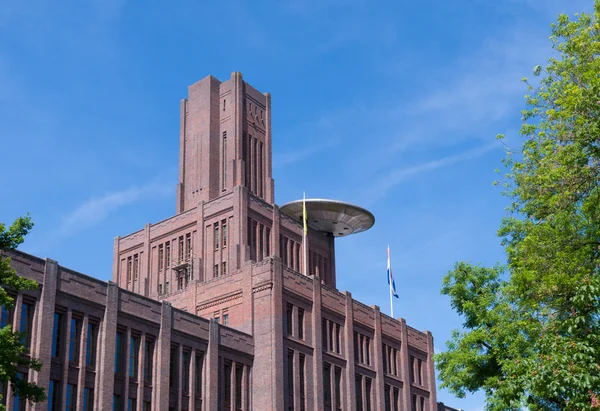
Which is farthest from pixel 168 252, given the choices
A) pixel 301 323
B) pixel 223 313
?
pixel 301 323

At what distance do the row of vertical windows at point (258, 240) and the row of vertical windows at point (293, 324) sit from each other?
29.9 feet

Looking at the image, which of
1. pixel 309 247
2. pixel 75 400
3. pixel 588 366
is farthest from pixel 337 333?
pixel 588 366

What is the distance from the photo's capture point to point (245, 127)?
78688 mm

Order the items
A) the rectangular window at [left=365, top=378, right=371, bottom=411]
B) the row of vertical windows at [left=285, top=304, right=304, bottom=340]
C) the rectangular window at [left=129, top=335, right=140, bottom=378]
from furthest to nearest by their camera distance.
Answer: the rectangular window at [left=365, top=378, right=371, bottom=411], the row of vertical windows at [left=285, top=304, right=304, bottom=340], the rectangular window at [left=129, top=335, right=140, bottom=378]

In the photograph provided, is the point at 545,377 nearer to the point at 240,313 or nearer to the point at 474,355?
the point at 474,355

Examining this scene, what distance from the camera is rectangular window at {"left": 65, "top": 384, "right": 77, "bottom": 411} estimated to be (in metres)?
45.1

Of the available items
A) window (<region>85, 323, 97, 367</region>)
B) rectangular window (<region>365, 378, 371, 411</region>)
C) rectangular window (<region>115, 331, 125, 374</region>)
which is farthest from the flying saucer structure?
window (<region>85, 323, 97, 367</region>)

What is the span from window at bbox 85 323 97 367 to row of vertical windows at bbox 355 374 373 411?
24.3 meters

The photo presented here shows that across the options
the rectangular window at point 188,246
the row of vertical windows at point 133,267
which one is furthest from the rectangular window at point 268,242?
the row of vertical windows at point 133,267

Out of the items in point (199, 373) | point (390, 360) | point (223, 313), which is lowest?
point (199, 373)

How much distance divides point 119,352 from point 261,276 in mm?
13666

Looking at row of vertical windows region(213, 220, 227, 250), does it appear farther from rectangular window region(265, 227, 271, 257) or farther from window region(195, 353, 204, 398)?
window region(195, 353, 204, 398)

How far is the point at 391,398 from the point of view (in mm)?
69062

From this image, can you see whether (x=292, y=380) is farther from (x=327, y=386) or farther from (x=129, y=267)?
(x=129, y=267)
